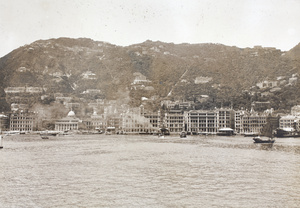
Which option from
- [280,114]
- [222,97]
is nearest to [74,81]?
[222,97]

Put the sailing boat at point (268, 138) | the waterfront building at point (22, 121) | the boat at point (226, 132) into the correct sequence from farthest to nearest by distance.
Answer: the boat at point (226, 132), the waterfront building at point (22, 121), the sailing boat at point (268, 138)

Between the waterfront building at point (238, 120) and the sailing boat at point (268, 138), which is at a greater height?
the waterfront building at point (238, 120)

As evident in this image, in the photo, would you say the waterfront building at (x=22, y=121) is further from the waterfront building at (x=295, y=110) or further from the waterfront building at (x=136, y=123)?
the waterfront building at (x=295, y=110)

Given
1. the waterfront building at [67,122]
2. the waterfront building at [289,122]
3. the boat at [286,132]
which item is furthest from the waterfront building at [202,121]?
the waterfront building at [67,122]

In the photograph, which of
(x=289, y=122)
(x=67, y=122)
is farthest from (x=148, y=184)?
(x=67, y=122)

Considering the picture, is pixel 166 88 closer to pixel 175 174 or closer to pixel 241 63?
pixel 241 63

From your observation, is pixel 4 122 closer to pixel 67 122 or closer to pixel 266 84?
pixel 67 122
